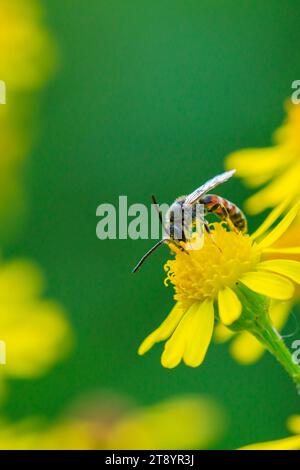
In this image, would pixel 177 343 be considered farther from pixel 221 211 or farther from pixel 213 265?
pixel 221 211

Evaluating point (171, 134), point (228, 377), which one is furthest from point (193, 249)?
point (171, 134)

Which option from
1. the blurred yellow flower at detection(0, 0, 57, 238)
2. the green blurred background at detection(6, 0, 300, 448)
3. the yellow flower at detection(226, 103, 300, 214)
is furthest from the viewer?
the blurred yellow flower at detection(0, 0, 57, 238)

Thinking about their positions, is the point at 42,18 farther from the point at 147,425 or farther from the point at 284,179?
the point at 147,425

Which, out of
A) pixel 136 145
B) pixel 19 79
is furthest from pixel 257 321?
pixel 19 79

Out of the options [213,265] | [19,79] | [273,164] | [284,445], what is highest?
[19,79]

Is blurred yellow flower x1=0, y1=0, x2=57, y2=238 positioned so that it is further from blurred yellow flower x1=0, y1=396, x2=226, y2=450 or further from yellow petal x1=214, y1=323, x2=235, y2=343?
yellow petal x1=214, y1=323, x2=235, y2=343

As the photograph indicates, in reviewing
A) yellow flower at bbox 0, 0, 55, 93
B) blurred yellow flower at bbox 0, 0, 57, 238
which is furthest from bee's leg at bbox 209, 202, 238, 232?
yellow flower at bbox 0, 0, 55, 93
